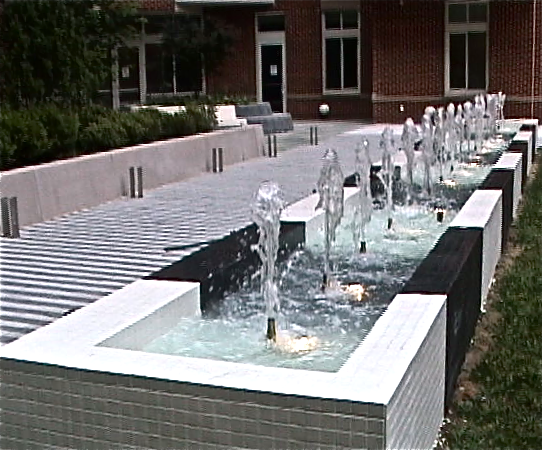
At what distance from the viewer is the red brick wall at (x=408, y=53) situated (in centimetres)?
2623

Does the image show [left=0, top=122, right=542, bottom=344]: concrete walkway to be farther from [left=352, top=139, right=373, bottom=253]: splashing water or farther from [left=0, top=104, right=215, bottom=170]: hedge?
[left=352, top=139, right=373, bottom=253]: splashing water

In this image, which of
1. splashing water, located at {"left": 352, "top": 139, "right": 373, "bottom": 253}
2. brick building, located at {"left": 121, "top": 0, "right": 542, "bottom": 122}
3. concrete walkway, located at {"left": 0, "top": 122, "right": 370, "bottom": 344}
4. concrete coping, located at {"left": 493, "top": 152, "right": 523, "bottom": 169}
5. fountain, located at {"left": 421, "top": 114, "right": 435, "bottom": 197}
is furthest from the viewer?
brick building, located at {"left": 121, "top": 0, "right": 542, "bottom": 122}

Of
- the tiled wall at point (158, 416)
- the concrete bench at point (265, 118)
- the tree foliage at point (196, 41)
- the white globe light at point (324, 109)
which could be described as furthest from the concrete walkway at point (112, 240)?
the white globe light at point (324, 109)

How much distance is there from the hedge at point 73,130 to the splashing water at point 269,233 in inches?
245

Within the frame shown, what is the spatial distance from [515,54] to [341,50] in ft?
20.2

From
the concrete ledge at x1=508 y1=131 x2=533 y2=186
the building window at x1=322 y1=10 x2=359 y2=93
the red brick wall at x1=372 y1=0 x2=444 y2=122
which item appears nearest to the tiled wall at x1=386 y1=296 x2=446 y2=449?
the concrete ledge at x1=508 y1=131 x2=533 y2=186

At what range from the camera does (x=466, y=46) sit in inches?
1034

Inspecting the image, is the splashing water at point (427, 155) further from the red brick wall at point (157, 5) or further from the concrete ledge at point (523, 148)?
the red brick wall at point (157, 5)

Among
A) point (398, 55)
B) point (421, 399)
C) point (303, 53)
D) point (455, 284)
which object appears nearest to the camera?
point (421, 399)

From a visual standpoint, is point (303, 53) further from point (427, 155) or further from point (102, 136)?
point (427, 155)

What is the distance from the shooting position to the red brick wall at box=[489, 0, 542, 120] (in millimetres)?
25062

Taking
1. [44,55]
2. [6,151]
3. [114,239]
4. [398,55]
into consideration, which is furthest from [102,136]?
[398,55]

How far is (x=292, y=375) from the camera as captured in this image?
3668 millimetres

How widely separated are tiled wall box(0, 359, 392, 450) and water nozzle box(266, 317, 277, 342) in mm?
1382
